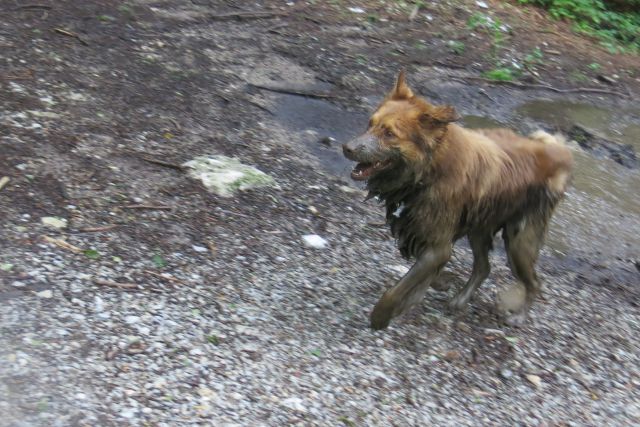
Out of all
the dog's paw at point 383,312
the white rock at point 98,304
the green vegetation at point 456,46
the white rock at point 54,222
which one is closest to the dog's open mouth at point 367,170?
the dog's paw at point 383,312

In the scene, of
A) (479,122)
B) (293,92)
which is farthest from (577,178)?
(293,92)

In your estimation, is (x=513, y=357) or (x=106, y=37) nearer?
(x=513, y=357)

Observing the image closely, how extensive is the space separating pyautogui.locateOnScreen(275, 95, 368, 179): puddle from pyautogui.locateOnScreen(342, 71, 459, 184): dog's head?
2690 millimetres

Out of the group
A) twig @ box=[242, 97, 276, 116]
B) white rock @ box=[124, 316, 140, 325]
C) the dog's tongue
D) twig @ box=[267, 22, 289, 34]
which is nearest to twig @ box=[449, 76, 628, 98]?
twig @ box=[267, 22, 289, 34]

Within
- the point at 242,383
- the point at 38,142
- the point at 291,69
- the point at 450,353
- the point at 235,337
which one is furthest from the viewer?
the point at 291,69

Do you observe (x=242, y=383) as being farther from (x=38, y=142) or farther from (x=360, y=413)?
(x=38, y=142)

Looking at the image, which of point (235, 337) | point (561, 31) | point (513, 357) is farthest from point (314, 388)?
point (561, 31)

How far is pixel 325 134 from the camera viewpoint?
816 cm

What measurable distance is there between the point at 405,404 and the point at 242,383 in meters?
1.02

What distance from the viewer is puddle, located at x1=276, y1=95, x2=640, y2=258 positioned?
754 cm

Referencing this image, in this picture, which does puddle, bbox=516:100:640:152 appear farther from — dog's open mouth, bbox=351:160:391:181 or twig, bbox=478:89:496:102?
dog's open mouth, bbox=351:160:391:181

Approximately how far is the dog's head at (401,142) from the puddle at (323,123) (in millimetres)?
2690

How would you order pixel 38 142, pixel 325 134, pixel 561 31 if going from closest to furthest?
pixel 38 142
pixel 325 134
pixel 561 31

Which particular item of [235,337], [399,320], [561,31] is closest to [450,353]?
[399,320]
